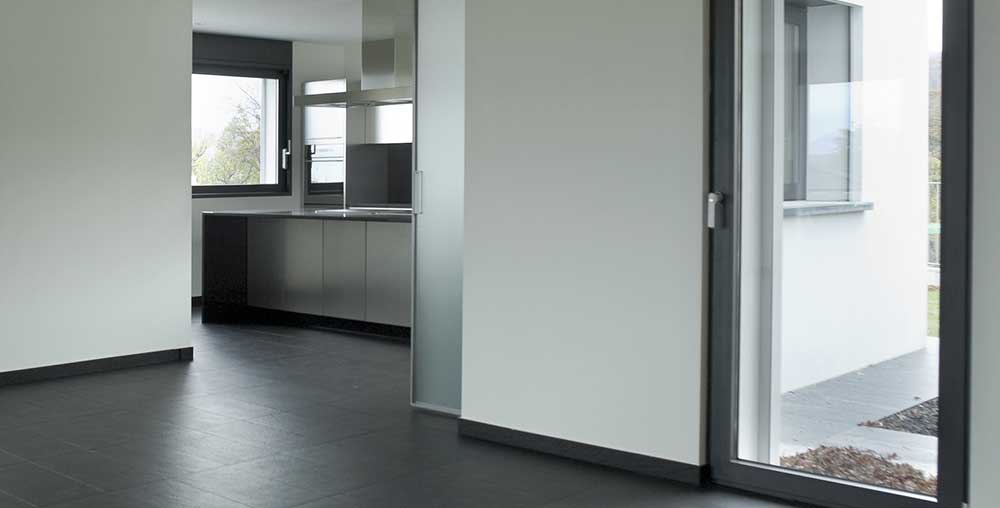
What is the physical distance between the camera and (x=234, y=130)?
33.8 feet

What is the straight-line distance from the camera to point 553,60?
4238 millimetres

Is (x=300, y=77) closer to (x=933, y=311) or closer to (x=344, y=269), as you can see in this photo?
(x=344, y=269)

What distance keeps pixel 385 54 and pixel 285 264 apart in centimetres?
179

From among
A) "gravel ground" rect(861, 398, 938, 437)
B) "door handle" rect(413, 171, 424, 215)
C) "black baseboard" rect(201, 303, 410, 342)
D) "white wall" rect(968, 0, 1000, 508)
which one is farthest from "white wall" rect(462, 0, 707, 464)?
"black baseboard" rect(201, 303, 410, 342)

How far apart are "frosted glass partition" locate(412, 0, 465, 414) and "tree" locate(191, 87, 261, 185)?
216 inches

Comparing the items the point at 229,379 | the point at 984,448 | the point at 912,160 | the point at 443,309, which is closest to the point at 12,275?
the point at 229,379

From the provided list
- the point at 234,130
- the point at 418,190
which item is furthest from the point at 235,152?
the point at 418,190

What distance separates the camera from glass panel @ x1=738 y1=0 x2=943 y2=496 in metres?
3.35

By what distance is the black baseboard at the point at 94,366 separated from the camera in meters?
5.81

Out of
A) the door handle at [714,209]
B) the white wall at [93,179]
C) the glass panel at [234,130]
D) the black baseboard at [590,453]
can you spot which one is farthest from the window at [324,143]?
the door handle at [714,209]

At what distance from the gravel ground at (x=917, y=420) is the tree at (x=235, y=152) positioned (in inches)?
306

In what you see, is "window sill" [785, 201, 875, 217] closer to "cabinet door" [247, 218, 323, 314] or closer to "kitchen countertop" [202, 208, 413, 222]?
"kitchen countertop" [202, 208, 413, 222]

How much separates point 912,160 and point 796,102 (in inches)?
18.6

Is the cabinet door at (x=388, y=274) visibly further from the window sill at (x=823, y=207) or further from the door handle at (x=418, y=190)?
the window sill at (x=823, y=207)
